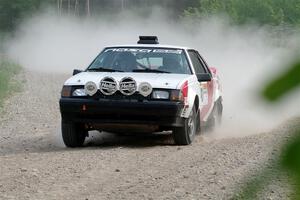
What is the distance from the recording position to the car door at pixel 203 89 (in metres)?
10.5

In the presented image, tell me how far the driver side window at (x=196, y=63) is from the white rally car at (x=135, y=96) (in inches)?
12.3

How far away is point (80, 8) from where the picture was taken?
177 ft

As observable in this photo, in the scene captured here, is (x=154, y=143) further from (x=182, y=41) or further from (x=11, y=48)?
(x=11, y=48)

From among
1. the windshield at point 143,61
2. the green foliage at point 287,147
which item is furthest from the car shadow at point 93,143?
the green foliage at point 287,147

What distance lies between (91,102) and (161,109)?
2.83 feet

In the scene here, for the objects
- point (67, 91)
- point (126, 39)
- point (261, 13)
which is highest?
point (67, 91)

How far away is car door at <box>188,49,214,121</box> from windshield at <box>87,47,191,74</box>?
0.36 metres

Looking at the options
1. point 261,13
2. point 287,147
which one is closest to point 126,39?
point 261,13

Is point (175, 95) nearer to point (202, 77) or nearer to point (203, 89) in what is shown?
point (202, 77)

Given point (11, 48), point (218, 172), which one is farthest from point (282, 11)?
point (218, 172)

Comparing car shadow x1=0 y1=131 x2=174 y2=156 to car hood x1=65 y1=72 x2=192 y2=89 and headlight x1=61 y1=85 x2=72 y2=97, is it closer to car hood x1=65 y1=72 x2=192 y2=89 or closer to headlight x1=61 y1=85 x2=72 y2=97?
headlight x1=61 y1=85 x2=72 y2=97

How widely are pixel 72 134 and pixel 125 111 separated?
0.91 meters

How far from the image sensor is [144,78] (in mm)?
9328

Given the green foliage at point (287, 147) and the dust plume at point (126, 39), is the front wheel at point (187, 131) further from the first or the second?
the green foliage at point (287, 147)
